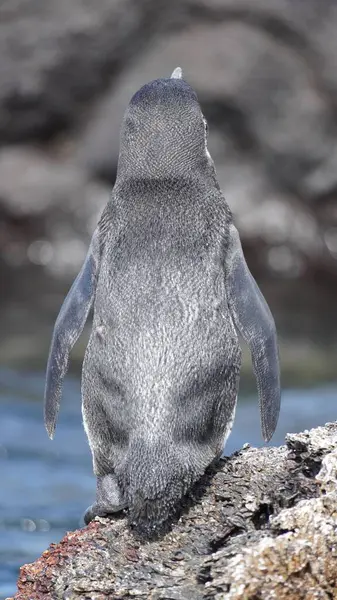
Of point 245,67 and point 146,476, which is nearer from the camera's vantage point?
point 146,476

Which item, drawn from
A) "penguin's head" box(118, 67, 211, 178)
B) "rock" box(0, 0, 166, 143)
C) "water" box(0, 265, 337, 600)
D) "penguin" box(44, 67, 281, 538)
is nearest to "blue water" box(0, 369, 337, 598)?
"water" box(0, 265, 337, 600)

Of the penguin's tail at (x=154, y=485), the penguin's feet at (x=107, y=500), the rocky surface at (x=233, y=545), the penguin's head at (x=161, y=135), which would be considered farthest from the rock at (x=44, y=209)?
the penguin's tail at (x=154, y=485)

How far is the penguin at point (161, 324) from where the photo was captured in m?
4.11

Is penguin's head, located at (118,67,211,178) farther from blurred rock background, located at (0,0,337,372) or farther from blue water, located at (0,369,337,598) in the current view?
blurred rock background, located at (0,0,337,372)

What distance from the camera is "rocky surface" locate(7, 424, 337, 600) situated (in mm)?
3305

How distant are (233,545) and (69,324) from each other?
153 centimetres

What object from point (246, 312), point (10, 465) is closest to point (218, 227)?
point (246, 312)

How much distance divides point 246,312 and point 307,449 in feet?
2.53

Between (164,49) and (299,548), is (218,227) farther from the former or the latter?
(164,49)

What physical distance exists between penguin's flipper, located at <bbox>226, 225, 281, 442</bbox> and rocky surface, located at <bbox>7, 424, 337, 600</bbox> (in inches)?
14.7

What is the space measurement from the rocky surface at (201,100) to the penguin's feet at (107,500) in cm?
841

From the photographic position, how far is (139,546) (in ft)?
12.8

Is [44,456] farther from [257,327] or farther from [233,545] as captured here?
[233,545]

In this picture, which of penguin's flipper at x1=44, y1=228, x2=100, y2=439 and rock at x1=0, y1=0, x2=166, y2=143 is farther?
rock at x1=0, y1=0, x2=166, y2=143
